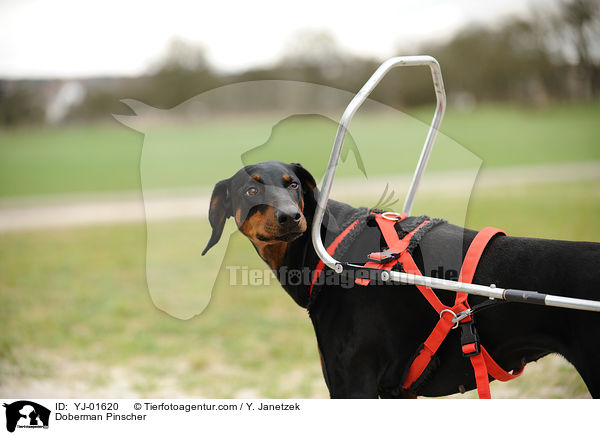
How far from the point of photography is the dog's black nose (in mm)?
1746

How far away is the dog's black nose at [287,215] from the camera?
1.75 metres

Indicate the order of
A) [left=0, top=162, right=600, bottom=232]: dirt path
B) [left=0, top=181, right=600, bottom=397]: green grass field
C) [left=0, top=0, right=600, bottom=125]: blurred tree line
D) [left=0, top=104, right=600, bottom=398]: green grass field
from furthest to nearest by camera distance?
[left=0, top=162, right=600, bottom=232]: dirt path
[left=0, top=0, right=600, bottom=125]: blurred tree line
[left=0, top=181, right=600, bottom=397]: green grass field
[left=0, top=104, right=600, bottom=398]: green grass field

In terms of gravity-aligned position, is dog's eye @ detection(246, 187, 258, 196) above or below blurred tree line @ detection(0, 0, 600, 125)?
below

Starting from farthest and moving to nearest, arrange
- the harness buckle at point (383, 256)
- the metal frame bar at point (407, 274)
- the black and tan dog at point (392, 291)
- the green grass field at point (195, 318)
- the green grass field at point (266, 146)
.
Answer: the green grass field at point (195, 318) < the green grass field at point (266, 146) < the harness buckle at point (383, 256) < the black and tan dog at point (392, 291) < the metal frame bar at point (407, 274)

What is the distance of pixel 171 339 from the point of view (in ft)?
14.5

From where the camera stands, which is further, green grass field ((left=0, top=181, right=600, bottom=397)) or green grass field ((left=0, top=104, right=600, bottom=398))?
green grass field ((left=0, top=181, right=600, bottom=397))

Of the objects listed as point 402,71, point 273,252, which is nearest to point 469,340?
point 273,252

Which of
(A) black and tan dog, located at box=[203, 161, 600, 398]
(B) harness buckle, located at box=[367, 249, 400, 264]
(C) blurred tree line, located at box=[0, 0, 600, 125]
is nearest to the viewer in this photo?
(A) black and tan dog, located at box=[203, 161, 600, 398]

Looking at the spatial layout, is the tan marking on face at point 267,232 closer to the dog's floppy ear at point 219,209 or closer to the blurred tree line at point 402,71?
the dog's floppy ear at point 219,209

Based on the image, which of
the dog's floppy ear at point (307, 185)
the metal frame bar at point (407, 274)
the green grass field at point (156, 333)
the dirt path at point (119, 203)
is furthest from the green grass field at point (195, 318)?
the dirt path at point (119, 203)

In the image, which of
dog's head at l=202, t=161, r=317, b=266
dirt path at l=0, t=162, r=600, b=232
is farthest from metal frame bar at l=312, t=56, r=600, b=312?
dirt path at l=0, t=162, r=600, b=232

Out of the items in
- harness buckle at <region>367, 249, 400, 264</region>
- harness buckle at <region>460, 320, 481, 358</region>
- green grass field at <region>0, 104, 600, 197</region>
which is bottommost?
harness buckle at <region>460, 320, 481, 358</region>

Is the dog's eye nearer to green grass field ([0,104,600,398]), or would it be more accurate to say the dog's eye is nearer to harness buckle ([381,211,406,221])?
green grass field ([0,104,600,398])
